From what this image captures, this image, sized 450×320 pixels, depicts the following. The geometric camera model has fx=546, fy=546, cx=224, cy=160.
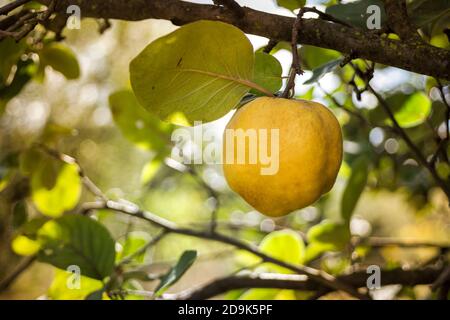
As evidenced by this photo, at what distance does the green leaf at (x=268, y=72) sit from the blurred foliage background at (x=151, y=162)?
0.18 feet

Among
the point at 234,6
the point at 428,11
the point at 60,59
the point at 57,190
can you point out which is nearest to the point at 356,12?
the point at 428,11

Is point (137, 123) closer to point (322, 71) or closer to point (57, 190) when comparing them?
point (57, 190)

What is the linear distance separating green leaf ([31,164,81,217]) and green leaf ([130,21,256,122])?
0.48 meters

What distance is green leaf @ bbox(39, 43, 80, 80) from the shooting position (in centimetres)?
81

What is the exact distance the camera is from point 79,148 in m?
2.03

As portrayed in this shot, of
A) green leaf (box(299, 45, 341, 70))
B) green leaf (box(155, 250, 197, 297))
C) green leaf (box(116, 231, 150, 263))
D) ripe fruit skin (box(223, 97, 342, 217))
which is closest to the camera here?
ripe fruit skin (box(223, 97, 342, 217))

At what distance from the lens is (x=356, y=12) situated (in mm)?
621

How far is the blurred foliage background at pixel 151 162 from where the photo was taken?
852 millimetres

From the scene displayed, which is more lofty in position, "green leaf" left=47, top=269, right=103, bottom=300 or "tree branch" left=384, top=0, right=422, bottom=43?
"tree branch" left=384, top=0, right=422, bottom=43

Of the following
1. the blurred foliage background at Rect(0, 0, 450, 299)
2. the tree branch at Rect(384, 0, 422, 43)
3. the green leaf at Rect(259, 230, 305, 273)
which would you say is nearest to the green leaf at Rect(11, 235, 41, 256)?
the blurred foliage background at Rect(0, 0, 450, 299)

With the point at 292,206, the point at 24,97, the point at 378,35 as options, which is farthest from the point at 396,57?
the point at 24,97

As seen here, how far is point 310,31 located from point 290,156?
0.13 m

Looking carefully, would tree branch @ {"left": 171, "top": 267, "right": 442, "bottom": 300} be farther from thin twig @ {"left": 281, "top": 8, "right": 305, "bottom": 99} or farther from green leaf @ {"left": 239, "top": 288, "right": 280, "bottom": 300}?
thin twig @ {"left": 281, "top": 8, "right": 305, "bottom": 99}
